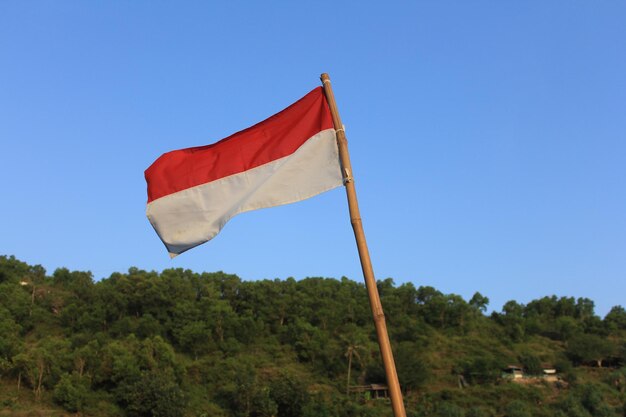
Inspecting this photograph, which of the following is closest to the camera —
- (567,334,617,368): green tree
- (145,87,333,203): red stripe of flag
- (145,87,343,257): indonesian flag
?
(145,87,343,257): indonesian flag

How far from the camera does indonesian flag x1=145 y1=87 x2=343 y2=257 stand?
5.69 meters

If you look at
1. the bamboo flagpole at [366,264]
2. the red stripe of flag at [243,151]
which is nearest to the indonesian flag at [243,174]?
the red stripe of flag at [243,151]

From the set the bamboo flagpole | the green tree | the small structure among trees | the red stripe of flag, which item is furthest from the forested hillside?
the bamboo flagpole

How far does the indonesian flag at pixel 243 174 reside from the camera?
5.69 m

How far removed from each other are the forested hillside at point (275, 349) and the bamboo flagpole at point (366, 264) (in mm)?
57755

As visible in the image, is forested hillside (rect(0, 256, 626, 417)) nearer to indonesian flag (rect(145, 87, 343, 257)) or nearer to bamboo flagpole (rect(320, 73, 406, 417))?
indonesian flag (rect(145, 87, 343, 257))

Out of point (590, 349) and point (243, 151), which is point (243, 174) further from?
point (590, 349)

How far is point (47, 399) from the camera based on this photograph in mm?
62781

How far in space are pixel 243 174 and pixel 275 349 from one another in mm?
78928

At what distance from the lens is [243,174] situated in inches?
237

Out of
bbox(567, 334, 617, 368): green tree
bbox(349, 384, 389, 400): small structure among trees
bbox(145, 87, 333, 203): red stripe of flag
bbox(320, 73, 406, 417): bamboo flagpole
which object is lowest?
bbox(320, 73, 406, 417): bamboo flagpole

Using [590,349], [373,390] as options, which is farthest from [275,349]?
[590,349]

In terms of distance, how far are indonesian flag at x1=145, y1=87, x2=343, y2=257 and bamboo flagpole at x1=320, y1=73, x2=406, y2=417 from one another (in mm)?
181

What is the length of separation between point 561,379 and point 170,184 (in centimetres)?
8230
